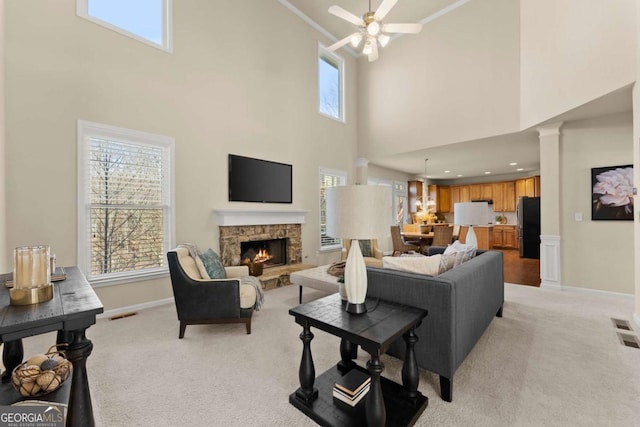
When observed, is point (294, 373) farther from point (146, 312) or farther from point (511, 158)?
point (511, 158)

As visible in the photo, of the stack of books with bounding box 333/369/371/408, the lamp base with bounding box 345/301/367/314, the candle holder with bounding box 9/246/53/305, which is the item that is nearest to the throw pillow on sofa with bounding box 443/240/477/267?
the lamp base with bounding box 345/301/367/314

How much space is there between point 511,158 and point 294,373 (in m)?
7.28

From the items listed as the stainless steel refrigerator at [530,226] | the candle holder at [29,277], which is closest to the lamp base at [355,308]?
the candle holder at [29,277]

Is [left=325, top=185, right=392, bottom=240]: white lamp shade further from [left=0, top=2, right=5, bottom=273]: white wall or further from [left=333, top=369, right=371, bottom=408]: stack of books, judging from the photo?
[left=0, top=2, right=5, bottom=273]: white wall

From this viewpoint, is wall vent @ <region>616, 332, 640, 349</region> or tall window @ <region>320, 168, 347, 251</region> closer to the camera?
wall vent @ <region>616, 332, 640, 349</region>

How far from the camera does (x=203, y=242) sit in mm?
4035

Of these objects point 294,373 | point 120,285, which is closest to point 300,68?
point 120,285

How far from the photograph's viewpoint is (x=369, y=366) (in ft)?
4.34

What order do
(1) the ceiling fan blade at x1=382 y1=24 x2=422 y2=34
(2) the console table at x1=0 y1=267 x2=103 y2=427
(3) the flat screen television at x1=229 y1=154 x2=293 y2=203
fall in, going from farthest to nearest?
(3) the flat screen television at x1=229 y1=154 x2=293 y2=203
(1) the ceiling fan blade at x1=382 y1=24 x2=422 y2=34
(2) the console table at x1=0 y1=267 x2=103 y2=427

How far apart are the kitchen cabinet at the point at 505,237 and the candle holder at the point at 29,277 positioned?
1053 centimetres

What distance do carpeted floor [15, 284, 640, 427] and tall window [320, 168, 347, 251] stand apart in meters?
3.11

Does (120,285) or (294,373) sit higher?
(120,285)

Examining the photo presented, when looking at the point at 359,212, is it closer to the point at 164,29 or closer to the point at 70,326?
the point at 70,326

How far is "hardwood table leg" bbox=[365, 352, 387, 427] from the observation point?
1.33 m
